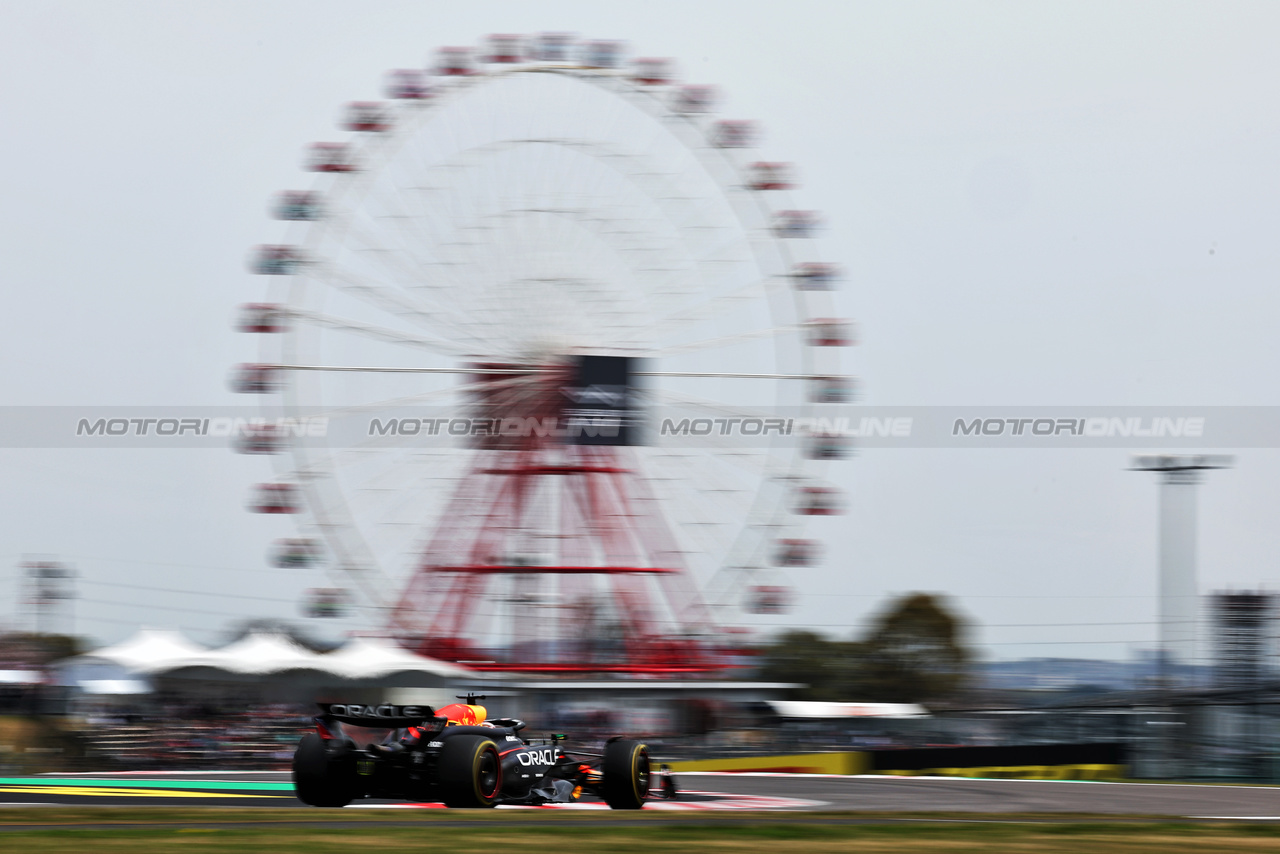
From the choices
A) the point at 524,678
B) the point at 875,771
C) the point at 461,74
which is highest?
the point at 461,74

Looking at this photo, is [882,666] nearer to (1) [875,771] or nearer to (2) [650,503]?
(1) [875,771]

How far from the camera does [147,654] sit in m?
26.4

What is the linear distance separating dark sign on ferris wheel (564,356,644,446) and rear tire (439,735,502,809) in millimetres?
10642

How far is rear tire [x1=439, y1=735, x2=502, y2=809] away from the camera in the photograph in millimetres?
12906

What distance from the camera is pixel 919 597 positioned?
74750mm

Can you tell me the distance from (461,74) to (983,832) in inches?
709

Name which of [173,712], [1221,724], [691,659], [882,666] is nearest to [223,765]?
[173,712]

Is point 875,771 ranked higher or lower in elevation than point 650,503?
lower

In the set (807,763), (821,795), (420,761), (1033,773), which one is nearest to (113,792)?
(420,761)

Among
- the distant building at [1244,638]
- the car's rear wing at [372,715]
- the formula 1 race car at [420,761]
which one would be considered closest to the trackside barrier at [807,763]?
the distant building at [1244,638]

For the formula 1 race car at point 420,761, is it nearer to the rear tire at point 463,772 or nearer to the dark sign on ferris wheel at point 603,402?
the rear tire at point 463,772

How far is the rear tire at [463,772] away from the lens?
12906 millimetres

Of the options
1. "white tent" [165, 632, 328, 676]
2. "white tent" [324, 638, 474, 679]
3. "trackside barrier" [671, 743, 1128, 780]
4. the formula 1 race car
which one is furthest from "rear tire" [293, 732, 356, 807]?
"trackside barrier" [671, 743, 1128, 780]

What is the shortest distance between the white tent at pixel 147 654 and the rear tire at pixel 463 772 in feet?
47.2
